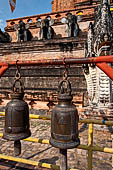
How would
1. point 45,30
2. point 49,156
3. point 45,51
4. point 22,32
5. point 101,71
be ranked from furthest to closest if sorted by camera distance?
1. point 22,32
2. point 45,30
3. point 45,51
4. point 101,71
5. point 49,156

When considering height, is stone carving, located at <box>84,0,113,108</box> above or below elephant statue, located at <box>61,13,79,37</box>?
below

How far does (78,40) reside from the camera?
342 inches

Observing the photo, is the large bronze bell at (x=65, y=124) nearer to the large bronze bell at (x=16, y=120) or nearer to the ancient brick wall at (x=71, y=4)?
the large bronze bell at (x=16, y=120)

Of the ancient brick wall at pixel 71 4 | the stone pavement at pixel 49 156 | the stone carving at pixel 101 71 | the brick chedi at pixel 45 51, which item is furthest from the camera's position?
the ancient brick wall at pixel 71 4

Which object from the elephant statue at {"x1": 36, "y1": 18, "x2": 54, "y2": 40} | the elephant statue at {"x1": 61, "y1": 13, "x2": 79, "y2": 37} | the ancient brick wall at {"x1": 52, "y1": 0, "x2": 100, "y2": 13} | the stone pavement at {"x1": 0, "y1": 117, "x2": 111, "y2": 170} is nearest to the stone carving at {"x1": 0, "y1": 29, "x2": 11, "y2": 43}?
the elephant statue at {"x1": 36, "y1": 18, "x2": 54, "y2": 40}

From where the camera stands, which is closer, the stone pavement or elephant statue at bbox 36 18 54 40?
the stone pavement

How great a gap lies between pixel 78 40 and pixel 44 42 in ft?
9.55

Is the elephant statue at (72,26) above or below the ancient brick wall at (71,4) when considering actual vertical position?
below

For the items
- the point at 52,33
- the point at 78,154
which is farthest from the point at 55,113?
the point at 52,33

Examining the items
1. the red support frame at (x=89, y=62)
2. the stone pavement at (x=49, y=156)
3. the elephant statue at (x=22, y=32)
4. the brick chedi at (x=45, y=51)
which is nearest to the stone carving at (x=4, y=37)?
the brick chedi at (x=45, y=51)

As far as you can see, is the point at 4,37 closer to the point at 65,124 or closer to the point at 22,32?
the point at 22,32

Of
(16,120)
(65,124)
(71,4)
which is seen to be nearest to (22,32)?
(71,4)

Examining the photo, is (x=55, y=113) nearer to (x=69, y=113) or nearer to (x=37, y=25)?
(x=69, y=113)

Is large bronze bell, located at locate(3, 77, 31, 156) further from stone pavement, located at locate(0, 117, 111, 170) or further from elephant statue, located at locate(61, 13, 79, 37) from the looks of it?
elephant statue, located at locate(61, 13, 79, 37)
